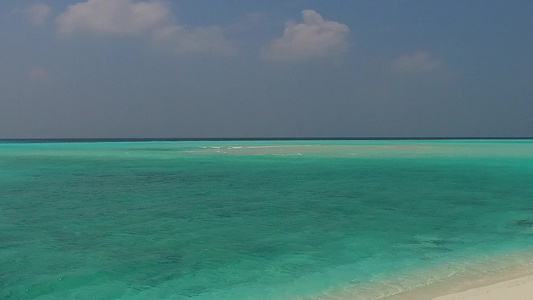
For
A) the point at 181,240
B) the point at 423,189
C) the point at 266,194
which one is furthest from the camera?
the point at 423,189

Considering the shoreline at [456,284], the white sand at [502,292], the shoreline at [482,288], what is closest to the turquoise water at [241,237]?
the shoreline at [456,284]

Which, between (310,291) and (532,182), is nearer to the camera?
(310,291)

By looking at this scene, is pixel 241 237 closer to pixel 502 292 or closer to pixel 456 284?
pixel 456 284

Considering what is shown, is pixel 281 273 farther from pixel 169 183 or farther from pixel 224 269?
pixel 169 183

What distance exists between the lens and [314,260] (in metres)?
6.18

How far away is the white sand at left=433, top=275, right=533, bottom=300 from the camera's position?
4395mm

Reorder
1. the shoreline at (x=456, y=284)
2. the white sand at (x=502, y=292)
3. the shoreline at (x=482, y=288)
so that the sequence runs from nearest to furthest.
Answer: the white sand at (x=502, y=292)
the shoreline at (x=482, y=288)
the shoreline at (x=456, y=284)

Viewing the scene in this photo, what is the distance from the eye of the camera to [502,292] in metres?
4.57

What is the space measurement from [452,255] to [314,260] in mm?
1877

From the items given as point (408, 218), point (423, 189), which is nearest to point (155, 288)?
point (408, 218)

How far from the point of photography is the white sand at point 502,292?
4.39m

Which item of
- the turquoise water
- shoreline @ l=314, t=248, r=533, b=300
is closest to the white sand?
shoreline @ l=314, t=248, r=533, b=300

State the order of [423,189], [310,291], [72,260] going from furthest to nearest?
[423,189] < [72,260] < [310,291]

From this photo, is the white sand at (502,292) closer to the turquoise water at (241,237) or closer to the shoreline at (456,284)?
the shoreline at (456,284)
